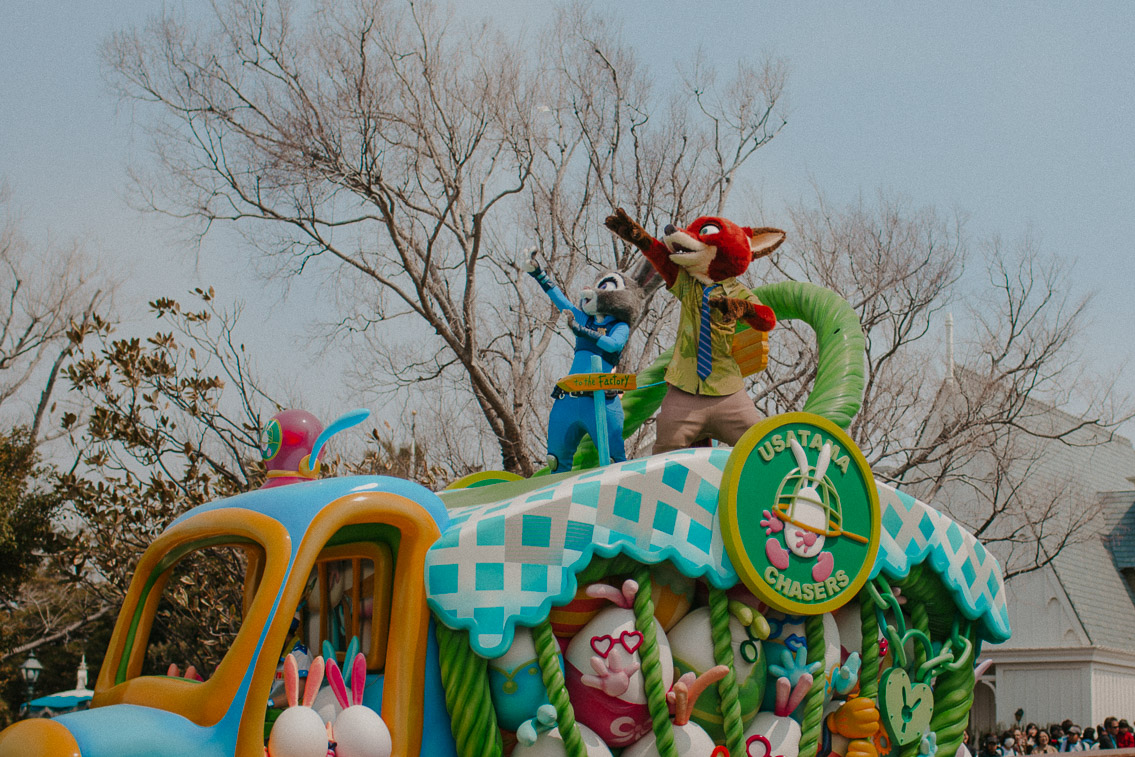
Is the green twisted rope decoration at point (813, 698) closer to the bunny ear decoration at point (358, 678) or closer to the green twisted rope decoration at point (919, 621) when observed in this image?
the green twisted rope decoration at point (919, 621)

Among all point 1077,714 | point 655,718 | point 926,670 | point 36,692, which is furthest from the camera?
point 36,692

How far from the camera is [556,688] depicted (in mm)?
4160

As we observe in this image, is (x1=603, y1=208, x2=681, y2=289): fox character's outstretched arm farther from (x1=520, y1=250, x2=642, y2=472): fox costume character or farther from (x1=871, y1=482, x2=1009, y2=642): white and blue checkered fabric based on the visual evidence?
(x1=871, y1=482, x2=1009, y2=642): white and blue checkered fabric

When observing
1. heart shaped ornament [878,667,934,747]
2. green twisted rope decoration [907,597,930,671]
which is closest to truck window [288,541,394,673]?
heart shaped ornament [878,667,934,747]

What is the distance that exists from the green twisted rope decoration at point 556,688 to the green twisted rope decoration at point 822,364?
1889 millimetres

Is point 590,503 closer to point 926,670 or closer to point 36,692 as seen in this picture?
point 926,670

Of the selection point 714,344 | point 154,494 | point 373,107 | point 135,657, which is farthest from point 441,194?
point 135,657

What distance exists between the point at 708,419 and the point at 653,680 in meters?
1.62

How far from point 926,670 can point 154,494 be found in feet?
24.6

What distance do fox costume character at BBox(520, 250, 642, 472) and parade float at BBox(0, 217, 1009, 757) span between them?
33cm

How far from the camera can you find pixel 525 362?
14.5 metres

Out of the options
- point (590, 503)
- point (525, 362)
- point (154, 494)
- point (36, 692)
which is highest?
point (525, 362)

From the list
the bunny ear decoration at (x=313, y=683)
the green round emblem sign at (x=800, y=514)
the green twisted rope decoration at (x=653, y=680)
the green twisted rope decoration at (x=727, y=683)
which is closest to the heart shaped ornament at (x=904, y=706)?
the green round emblem sign at (x=800, y=514)

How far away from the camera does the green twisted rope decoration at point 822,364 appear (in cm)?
577
